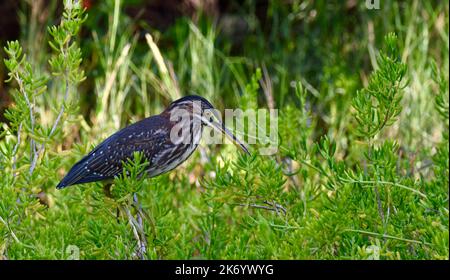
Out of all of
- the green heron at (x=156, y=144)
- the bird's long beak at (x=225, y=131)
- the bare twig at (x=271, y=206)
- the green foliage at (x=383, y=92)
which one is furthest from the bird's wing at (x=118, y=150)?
the green foliage at (x=383, y=92)

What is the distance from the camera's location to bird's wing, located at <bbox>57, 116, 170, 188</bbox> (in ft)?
13.1

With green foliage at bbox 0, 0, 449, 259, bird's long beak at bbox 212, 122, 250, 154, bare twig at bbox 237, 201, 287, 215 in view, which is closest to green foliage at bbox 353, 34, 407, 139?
green foliage at bbox 0, 0, 449, 259

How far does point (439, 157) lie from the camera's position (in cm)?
372

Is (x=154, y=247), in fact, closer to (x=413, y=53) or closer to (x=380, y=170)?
(x=380, y=170)

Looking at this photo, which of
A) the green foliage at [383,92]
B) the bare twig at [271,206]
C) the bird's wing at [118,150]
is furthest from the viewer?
the bird's wing at [118,150]

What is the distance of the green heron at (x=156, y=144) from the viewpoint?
400cm

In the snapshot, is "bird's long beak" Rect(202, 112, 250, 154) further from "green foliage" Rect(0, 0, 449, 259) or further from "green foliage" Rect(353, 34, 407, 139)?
"green foliage" Rect(353, 34, 407, 139)

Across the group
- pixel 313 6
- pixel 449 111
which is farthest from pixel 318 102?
pixel 449 111

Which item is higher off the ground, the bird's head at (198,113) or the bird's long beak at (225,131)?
the bird's head at (198,113)

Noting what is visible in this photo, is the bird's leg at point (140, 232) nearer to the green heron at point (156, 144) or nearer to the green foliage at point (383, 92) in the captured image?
the green heron at point (156, 144)

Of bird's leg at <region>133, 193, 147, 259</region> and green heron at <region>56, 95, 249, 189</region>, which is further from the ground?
green heron at <region>56, 95, 249, 189</region>

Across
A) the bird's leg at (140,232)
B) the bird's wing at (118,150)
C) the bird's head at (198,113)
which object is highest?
the bird's head at (198,113)

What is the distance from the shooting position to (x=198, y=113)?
412 centimetres

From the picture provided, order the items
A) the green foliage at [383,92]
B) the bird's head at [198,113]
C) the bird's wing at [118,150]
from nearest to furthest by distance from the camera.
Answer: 1. the green foliage at [383,92]
2. the bird's wing at [118,150]
3. the bird's head at [198,113]
